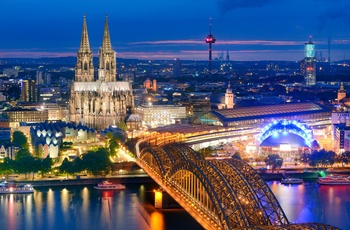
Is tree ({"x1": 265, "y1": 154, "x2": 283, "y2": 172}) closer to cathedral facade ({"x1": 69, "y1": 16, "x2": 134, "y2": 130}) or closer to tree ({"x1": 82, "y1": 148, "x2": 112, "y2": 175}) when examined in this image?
tree ({"x1": 82, "y1": 148, "x2": 112, "y2": 175})

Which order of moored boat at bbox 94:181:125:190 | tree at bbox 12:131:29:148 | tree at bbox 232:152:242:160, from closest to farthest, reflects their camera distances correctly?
moored boat at bbox 94:181:125:190
tree at bbox 232:152:242:160
tree at bbox 12:131:29:148

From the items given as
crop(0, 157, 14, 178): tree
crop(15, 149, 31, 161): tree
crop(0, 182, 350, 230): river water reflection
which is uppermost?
crop(15, 149, 31, 161): tree

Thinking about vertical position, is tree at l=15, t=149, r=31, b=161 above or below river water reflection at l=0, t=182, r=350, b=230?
above

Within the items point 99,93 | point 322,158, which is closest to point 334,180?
point 322,158

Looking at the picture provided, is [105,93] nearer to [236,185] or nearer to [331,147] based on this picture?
[331,147]

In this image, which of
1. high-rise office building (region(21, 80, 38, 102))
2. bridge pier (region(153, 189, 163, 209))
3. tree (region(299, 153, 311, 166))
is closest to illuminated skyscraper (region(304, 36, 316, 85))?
high-rise office building (region(21, 80, 38, 102))

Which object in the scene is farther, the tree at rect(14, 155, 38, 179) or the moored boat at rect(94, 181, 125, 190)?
the tree at rect(14, 155, 38, 179)

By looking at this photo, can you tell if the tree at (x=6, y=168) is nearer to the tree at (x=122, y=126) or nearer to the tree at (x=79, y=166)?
the tree at (x=79, y=166)

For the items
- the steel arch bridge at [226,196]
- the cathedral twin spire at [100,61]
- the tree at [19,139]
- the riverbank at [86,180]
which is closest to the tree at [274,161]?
the riverbank at [86,180]
